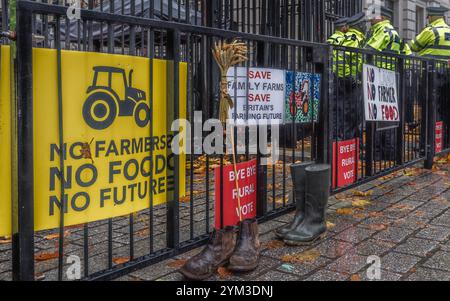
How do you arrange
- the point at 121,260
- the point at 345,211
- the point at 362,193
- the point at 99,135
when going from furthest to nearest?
the point at 362,193 → the point at 345,211 → the point at 121,260 → the point at 99,135

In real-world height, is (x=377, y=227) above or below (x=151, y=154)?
below

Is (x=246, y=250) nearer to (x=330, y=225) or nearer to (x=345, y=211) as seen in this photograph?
(x=330, y=225)

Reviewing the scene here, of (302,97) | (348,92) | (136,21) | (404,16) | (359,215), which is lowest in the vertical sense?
(359,215)

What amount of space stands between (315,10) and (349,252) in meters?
6.50

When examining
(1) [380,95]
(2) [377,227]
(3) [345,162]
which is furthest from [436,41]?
(2) [377,227]

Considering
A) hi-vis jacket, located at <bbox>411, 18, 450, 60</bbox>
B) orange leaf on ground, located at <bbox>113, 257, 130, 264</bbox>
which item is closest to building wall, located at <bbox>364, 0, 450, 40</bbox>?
hi-vis jacket, located at <bbox>411, 18, 450, 60</bbox>

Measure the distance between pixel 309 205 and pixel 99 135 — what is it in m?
1.95

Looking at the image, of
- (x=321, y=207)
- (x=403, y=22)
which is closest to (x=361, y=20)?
(x=321, y=207)

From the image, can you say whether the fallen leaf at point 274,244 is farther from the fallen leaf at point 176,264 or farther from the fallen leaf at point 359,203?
the fallen leaf at point 359,203

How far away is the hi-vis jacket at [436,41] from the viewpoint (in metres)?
9.38

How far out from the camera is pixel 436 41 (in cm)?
940

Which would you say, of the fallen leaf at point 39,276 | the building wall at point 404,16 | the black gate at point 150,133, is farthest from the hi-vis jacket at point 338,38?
the building wall at point 404,16

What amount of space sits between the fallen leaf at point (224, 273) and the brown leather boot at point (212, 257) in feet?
0.13
